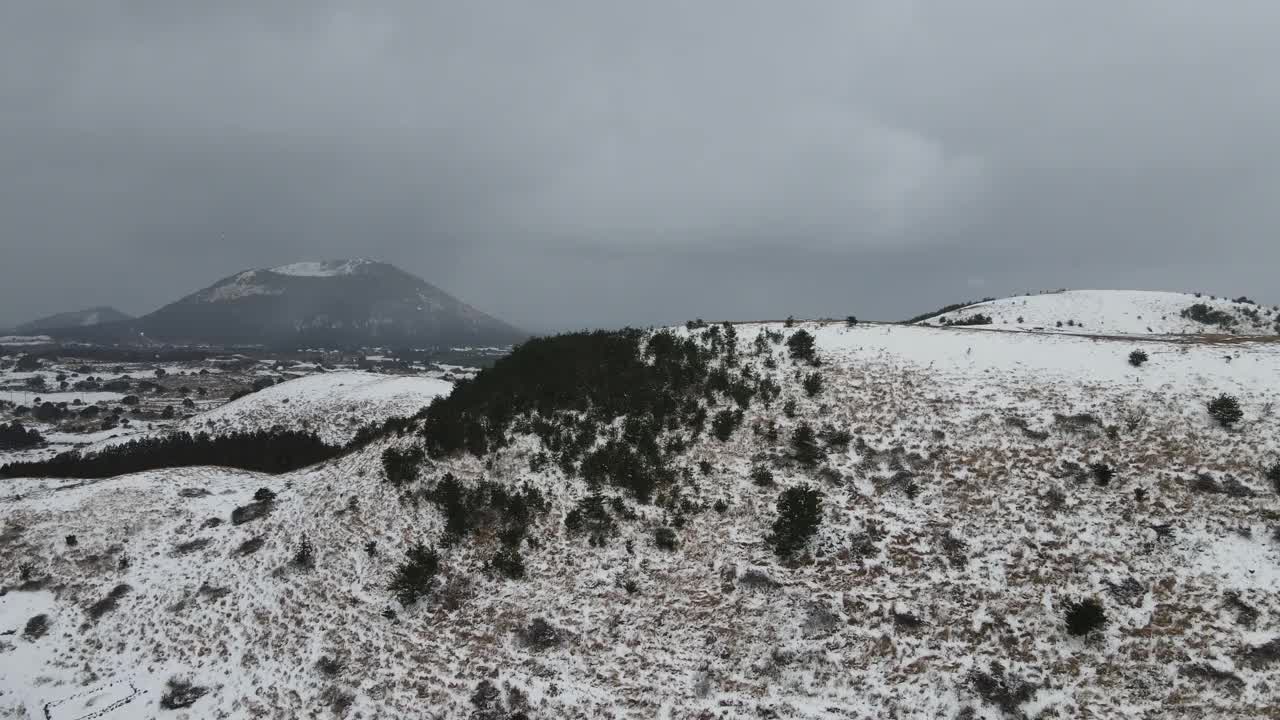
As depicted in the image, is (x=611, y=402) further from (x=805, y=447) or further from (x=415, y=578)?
(x=415, y=578)

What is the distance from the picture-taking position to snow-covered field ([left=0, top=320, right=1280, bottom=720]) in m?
11.6

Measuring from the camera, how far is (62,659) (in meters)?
16.4

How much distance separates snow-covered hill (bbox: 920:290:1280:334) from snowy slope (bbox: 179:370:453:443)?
47213mm

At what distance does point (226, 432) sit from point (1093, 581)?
60.2 meters

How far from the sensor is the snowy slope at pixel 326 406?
A: 46.2 metres

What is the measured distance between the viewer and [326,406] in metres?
48.6

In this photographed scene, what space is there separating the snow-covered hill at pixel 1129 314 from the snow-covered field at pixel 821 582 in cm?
2661

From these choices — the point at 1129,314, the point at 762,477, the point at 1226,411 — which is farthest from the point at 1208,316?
the point at 762,477

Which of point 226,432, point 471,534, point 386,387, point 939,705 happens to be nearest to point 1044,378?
point 939,705

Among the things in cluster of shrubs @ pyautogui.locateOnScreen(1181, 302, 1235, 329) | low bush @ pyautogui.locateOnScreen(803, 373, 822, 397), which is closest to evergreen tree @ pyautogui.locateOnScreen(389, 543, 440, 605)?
low bush @ pyautogui.locateOnScreen(803, 373, 822, 397)

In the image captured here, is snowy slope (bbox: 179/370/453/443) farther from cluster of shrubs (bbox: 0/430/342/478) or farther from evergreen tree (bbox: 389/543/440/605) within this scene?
evergreen tree (bbox: 389/543/440/605)

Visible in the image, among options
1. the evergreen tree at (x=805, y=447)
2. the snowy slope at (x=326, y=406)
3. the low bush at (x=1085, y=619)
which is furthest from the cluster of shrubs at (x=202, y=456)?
the low bush at (x=1085, y=619)

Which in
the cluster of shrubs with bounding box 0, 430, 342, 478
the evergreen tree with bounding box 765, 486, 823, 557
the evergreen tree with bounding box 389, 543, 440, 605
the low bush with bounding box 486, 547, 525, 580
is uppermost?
Result: the evergreen tree with bounding box 765, 486, 823, 557

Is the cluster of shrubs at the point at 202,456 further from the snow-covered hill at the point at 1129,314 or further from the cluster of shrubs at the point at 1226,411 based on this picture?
the snow-covered hill at the point at 1129,314
